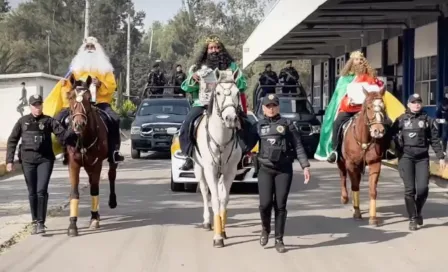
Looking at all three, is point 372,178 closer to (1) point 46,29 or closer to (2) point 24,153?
(2) point 24,153

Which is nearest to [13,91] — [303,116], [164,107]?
[164,107]

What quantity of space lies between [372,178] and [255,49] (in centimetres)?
2952

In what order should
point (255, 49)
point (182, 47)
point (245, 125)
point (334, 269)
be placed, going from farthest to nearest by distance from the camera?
point (182, 47), point (255, 49), point (245, 125), point (334, 269)

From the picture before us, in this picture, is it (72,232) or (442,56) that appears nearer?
(72,232)

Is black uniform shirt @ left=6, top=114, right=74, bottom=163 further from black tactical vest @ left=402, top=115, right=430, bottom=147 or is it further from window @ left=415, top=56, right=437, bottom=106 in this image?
window @ left=415, top=56, right=437, bottom=106

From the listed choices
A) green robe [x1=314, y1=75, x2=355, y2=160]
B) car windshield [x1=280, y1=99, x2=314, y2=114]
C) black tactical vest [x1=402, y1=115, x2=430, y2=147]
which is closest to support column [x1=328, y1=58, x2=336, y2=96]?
car windshield [x1=280, y1=99, x2=314, y2=114]

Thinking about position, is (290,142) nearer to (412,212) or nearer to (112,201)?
(412,212)

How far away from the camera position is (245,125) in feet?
32.1

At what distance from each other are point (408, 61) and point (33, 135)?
22674 millimetres

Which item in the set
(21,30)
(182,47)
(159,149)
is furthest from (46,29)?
(159,149)

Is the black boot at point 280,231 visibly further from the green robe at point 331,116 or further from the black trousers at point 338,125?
the green robe at point 331,116

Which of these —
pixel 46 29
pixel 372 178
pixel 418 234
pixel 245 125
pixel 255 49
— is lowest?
pixel 418 234

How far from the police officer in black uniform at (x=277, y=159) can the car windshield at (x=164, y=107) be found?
15.5 meters

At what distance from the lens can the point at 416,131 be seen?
10.5m
